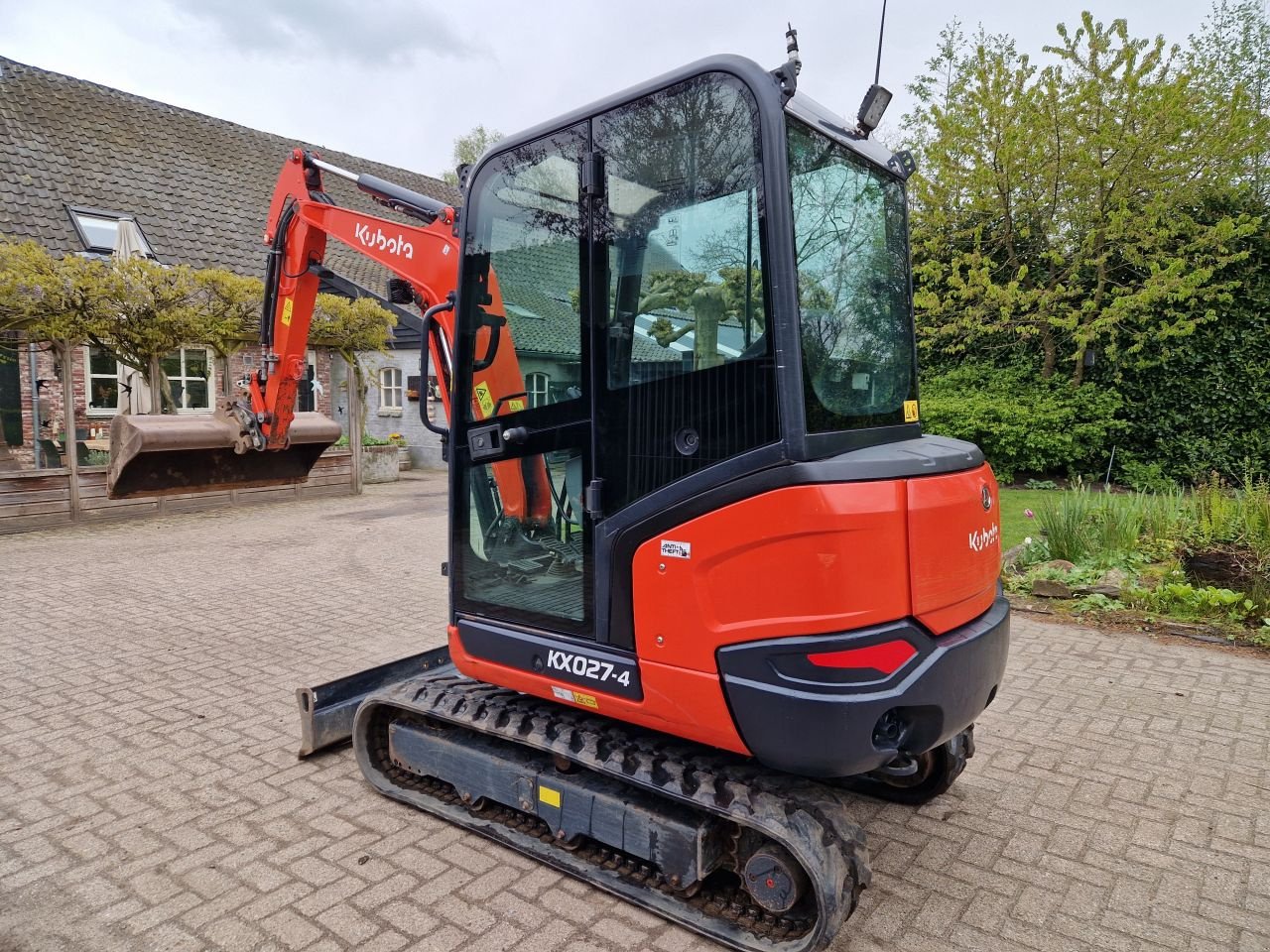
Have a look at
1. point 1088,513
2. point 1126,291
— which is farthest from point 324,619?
point 1126,291

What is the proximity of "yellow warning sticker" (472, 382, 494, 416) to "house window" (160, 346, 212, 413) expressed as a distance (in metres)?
12.1

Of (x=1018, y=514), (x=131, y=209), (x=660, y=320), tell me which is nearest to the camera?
(x=660, y=320)

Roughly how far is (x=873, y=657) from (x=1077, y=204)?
1290cm

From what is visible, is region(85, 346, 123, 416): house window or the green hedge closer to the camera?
the green hedge

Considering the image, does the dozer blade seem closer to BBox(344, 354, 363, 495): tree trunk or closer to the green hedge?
BBox(344, 354, 363, 495): tree trunk

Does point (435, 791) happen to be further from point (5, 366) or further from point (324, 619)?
point (5, 366)

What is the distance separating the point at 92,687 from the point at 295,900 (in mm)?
2881

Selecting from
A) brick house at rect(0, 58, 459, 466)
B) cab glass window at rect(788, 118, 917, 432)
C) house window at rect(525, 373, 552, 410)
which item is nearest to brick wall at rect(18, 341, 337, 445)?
brick house at rect(0, 58, 459, 466)

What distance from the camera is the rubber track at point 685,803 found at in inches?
98.3

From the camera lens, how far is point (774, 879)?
8.45 ft

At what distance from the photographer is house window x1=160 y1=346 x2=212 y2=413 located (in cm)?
1355

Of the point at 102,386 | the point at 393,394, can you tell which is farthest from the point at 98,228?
the point at 393,394

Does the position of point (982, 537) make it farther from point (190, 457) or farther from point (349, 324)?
point (349, 324)

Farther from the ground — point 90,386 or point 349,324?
point 349,324
